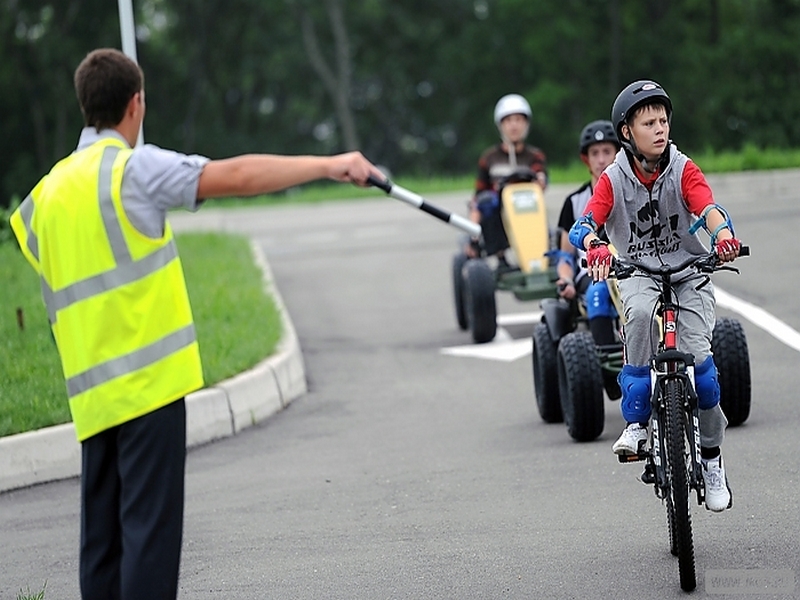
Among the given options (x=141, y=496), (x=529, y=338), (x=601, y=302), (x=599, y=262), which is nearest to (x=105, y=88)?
(x=141, y=496)

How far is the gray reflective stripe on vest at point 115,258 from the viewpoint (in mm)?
4645

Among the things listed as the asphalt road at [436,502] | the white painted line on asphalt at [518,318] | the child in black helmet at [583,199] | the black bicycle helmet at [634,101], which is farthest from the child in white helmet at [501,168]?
the black bicycle helmet at [634,101]

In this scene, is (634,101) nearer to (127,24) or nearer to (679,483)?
(679,483)

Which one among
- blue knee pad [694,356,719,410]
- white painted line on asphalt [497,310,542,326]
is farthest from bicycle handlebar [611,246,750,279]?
white painted line on asphalt [497,310,542,326]

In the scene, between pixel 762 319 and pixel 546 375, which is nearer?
pixel 546 375

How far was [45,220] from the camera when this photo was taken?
4.75m

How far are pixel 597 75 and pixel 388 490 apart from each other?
5057 centimetres

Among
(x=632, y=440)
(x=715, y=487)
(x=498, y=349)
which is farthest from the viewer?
(x=498, y=349)

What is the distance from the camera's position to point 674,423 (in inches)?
235

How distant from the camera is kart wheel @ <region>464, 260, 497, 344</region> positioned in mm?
13422

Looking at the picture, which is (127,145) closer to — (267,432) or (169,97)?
→ (267,432)

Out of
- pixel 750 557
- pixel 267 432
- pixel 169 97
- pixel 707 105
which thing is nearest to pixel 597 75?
pixel 707 105

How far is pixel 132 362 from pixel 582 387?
4.37 m

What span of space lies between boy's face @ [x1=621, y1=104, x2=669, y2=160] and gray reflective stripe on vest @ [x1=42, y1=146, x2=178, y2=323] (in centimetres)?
243
